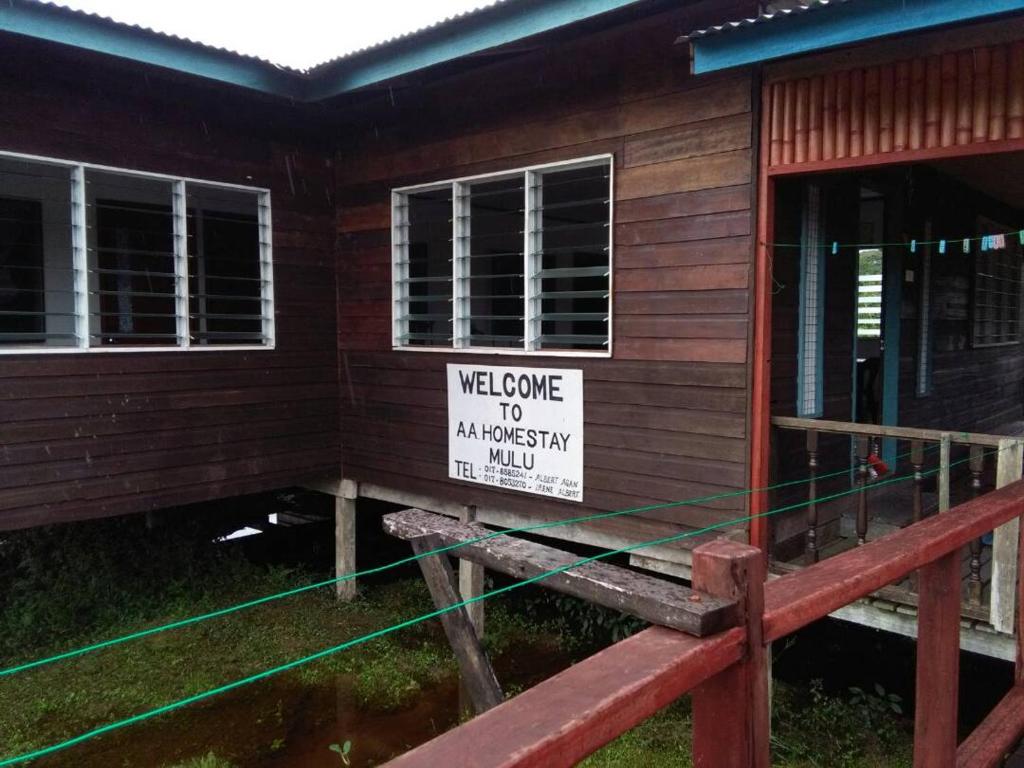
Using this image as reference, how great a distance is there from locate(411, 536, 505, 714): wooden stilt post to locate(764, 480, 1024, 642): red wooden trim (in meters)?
1.30

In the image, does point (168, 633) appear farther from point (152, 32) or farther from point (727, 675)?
point (727, 675)

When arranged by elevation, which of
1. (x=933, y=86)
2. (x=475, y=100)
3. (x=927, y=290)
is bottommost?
(x=927, y=290)

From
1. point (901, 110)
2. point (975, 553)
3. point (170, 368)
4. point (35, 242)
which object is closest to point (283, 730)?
point (170, 368)

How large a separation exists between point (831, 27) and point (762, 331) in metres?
1.62

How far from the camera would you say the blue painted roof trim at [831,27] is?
338 cm

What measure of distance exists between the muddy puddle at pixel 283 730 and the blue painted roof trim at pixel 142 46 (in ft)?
15.1

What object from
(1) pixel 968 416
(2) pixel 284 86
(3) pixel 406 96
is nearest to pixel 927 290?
(1) pixel 968 416

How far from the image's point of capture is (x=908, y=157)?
13.1 ft

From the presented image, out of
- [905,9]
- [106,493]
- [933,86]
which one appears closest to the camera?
[905,9]

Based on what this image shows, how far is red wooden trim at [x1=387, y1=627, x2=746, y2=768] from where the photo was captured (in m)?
1.01

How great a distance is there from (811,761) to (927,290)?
172 inches

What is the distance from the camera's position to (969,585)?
4.14 metres

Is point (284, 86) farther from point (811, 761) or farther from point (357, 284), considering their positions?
point (811, 761)

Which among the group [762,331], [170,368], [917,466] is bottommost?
[917,466]
